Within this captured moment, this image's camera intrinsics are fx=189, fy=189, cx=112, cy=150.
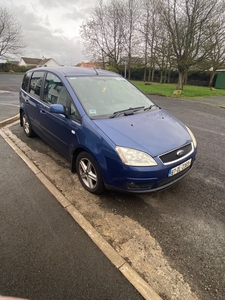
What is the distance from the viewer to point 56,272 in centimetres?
172

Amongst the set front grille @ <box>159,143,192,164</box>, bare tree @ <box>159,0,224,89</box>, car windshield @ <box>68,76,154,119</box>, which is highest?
bare tree @ <box>159,0,224,89</box>

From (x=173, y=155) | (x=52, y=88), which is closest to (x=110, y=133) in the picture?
(x=173, y=155)

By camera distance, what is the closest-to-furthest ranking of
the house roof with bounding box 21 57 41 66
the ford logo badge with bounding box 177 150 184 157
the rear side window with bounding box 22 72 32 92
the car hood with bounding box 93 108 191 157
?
the car hood with bounding box 93 108 191 157 < the ford logo badge with bounding box 177 150 184 157 < the rear side window with bounding box 22 72 32 92 < the house roof with bounding box 21 57 41 66

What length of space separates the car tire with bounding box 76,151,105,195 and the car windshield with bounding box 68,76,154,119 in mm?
615

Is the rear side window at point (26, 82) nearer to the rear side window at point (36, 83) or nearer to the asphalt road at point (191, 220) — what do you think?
the rear side window at point (36, 83)

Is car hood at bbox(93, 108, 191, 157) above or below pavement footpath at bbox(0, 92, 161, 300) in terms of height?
above

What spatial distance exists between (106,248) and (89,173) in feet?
3.61

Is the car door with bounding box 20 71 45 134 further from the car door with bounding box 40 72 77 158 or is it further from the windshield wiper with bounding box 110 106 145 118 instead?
the windshield wiper with bounding box 110 106 145 118

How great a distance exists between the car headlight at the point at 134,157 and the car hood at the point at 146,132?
54 millimetres

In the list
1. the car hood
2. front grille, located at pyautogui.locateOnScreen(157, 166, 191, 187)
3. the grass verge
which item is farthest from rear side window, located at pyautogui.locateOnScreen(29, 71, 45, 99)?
the grass verge

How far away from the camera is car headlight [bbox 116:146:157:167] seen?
224 centimetres

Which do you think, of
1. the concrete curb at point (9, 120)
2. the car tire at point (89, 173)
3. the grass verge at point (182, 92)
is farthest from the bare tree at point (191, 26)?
the car tire at point (89, 173)

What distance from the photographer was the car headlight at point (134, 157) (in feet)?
7.35

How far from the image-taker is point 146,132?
257cm
